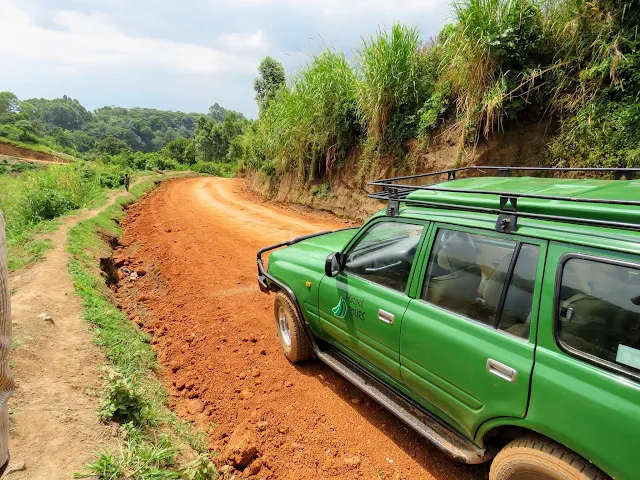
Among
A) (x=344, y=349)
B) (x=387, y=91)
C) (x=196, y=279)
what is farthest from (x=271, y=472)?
(x=387, y=91)

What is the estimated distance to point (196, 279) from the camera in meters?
6.52

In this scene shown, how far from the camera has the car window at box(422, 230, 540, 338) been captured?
1930 millimetres

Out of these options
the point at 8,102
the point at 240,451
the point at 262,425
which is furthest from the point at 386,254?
the point at 8,102

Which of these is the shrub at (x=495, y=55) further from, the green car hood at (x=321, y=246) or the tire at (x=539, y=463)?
the tire at (x=539, y=463)

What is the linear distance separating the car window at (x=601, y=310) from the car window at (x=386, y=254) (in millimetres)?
991

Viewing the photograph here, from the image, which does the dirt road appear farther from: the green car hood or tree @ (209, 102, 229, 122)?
tree @ (209, 102, 229, 122)

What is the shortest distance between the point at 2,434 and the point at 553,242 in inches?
92.1

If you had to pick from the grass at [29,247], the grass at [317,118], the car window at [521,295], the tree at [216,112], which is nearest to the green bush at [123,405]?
the car window at [521,295]

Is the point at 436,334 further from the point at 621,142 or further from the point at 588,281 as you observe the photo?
the point at 621,142

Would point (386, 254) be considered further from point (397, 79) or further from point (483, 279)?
point (397, 79)

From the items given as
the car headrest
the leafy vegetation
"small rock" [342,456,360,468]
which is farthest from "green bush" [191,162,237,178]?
the car headrest

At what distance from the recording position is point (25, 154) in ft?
190

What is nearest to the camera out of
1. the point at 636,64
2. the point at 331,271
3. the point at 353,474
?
the point at 353,474

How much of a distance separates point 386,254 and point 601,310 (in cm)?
143
